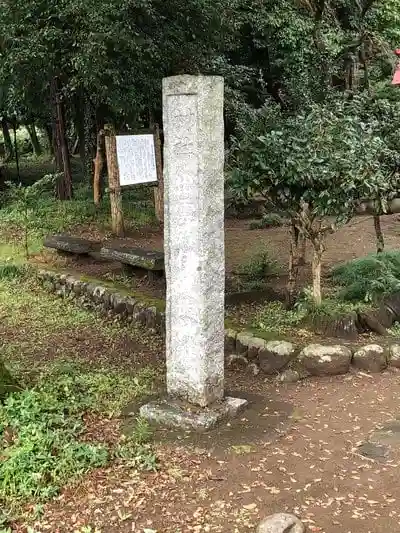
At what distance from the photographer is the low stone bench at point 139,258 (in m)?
7.64

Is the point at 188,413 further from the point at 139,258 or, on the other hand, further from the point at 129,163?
the point at 129,163

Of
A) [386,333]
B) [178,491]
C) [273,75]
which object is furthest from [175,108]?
[273,75]

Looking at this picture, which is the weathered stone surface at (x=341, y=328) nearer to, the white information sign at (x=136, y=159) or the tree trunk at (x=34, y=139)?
the white information sign at (x=136, y=159)

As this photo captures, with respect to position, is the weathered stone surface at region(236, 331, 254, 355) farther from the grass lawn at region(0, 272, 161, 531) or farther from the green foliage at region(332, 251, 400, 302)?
the green foliage at region(332, 251, 400, 302)

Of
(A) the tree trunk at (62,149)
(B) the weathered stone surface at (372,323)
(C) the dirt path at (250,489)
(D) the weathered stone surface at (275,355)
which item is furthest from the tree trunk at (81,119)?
(C) the dirt path at (250,489)

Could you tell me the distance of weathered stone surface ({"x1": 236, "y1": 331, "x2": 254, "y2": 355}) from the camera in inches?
224

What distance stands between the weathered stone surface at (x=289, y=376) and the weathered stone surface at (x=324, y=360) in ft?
0.34

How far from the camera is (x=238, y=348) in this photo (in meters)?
5.75

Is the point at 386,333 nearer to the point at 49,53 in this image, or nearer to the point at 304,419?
the point at 304,419

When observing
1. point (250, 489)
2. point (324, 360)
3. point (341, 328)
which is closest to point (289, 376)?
point (324, 360)

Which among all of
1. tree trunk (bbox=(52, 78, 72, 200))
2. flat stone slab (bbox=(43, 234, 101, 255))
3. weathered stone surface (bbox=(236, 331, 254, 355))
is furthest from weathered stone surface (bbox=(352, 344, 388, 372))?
tree trunk (bbox=(52, 78, 72, 200))

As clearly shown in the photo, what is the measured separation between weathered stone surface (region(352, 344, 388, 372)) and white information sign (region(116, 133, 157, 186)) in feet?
19.4

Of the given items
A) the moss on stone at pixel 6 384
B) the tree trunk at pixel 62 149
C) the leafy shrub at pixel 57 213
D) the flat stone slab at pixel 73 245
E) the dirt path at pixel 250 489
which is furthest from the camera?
the tree trunk at pixel 62 149

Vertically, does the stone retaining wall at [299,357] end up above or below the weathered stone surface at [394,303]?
below
